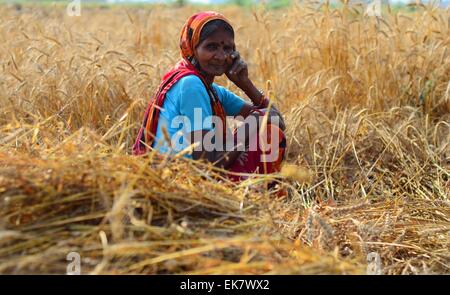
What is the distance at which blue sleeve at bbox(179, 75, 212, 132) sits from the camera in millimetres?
2459

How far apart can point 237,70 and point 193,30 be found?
0.76ft

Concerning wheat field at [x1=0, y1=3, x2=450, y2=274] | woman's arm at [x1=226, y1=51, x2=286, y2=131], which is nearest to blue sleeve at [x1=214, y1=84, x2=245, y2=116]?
woman's arm at [x1=226, y1=51, x2=286, y2=131]

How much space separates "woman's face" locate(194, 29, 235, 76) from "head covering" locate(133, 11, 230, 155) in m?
0.03

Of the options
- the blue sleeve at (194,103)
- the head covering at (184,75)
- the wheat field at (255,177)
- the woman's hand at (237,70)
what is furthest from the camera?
the woman's hand at (237,70)

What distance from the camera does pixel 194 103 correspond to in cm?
248

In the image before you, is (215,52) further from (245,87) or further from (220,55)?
(245,87)

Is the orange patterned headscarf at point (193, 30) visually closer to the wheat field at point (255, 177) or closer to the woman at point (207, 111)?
the woman at point (207, 111)

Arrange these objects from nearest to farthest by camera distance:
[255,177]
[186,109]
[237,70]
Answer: [186,109] → [255,177] → [237,70]

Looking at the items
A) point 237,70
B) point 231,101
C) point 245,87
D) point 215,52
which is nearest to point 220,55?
point 215,52

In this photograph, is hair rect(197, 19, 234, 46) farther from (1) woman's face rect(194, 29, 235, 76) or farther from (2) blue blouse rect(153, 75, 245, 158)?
(2) blue blouse rect(153, 75, 245, 158)

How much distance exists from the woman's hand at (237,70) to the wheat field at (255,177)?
0.27 metres

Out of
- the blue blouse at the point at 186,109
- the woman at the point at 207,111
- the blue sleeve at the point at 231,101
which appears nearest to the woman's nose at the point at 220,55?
the woman at the point at 207,111

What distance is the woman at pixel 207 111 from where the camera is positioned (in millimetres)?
2469

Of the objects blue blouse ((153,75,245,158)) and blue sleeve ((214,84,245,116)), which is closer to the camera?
blue blouse ((153,75,245,158))
